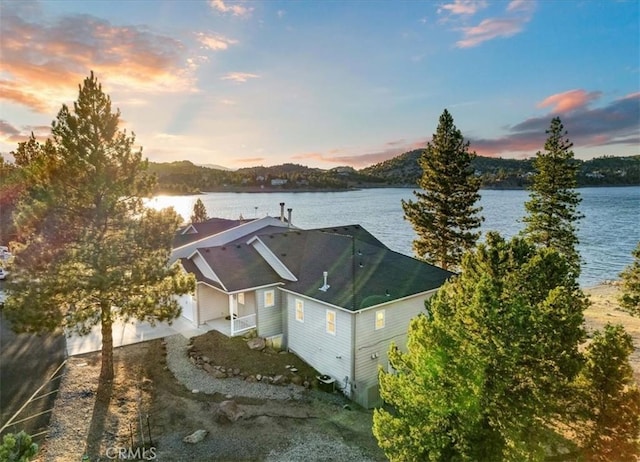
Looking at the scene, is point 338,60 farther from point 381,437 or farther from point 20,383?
point 20,383

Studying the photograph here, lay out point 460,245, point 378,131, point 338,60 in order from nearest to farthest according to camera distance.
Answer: point 338,60, point 460,245, point 378,131

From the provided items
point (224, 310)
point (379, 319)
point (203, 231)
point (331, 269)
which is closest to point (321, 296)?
point (331, 269)

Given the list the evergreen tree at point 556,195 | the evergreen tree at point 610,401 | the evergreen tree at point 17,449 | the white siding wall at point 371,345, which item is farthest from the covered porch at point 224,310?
the evergreen tree at point 556,195

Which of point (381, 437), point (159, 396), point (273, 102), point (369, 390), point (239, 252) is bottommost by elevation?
point (369, 390)

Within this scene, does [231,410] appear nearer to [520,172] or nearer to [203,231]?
[203,231]

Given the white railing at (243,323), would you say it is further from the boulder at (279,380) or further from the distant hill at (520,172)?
the distant hill at (520,172)

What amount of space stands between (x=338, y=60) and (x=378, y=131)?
2036 cm

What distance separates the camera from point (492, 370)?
7.66 m

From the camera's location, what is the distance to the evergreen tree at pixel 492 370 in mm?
7367

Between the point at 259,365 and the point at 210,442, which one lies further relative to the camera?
the point at 259,365

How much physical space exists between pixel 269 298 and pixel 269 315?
82 cm

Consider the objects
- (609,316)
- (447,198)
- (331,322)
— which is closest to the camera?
(331,322)

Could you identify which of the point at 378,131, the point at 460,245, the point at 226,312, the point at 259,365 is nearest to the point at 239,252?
the point at 226,312

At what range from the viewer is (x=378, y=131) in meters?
40.3
